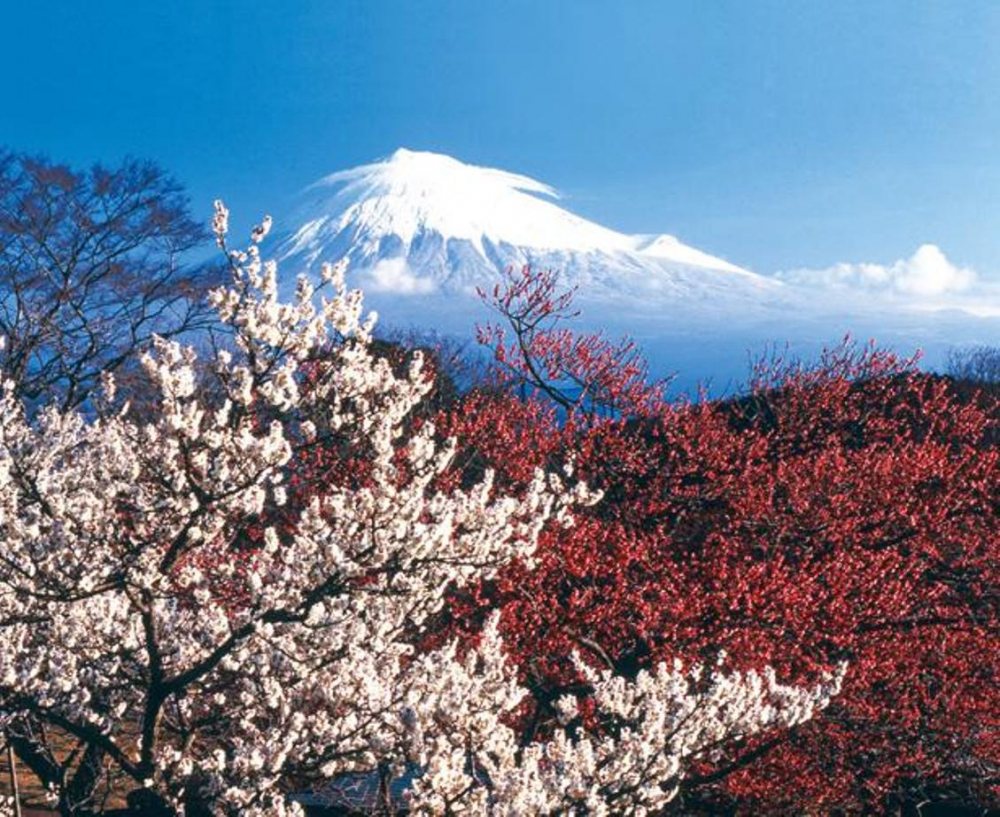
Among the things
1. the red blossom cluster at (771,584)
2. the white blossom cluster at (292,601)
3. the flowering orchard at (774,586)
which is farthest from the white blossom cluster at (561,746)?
the red blossom cluster at (771,584)

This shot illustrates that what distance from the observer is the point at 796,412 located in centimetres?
1559

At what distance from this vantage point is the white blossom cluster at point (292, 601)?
17.7 feet

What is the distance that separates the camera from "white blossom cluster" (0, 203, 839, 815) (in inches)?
212

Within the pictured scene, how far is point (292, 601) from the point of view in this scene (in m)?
6.20

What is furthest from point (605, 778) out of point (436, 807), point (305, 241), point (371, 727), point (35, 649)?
point (305, 241)

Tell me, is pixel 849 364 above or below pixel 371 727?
above

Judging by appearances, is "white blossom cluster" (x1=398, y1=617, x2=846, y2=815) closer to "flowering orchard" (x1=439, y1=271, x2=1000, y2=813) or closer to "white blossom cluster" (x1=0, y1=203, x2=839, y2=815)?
"white blossom cluster" (x1=0, y1=203, x2=839, y2=815)

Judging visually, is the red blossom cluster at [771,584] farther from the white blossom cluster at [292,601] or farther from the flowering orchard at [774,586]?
the white blossom cluster at [292,601]

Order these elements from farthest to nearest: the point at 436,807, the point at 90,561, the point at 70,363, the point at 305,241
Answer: the point at 305,241
the point at 70,363
the point at 90,561
the point at 436,807

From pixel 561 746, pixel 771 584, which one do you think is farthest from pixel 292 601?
pixel 771 584

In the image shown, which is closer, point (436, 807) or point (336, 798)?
point (436, 807)

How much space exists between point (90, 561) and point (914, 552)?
1037 centimetres

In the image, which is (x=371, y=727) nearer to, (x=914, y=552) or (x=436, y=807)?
(x=436, y=807)

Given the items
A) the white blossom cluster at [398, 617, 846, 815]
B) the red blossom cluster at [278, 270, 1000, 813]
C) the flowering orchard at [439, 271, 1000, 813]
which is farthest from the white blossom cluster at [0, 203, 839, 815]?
the red blossom cluster at [278, 270, 1000, 813]
